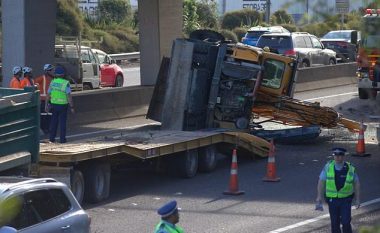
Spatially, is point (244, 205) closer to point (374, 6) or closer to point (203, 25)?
point (374, 6)

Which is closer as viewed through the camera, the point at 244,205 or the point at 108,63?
the point at 244,205

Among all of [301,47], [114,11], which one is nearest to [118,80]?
[301,47]

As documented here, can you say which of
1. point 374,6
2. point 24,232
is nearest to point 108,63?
point 24,232

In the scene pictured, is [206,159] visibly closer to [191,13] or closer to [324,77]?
[324,77]

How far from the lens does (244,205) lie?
44.0 feet

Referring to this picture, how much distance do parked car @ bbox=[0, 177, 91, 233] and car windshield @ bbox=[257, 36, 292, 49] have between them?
32.5 metres

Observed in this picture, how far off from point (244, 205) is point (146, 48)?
1539cm

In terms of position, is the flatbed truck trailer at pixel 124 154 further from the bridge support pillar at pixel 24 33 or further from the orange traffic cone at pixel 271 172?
the bridge support pillar at pixel 24 33

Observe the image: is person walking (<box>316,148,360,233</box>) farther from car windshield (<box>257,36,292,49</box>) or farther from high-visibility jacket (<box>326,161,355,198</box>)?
car windshield (<box>257,36,292,49</box>)

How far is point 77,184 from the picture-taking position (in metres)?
12.9

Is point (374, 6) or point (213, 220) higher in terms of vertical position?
point (374, 6)

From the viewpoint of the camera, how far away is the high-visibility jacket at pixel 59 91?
18.0 m

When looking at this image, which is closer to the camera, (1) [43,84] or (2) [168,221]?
(2) [168,221]

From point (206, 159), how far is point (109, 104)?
941cm
